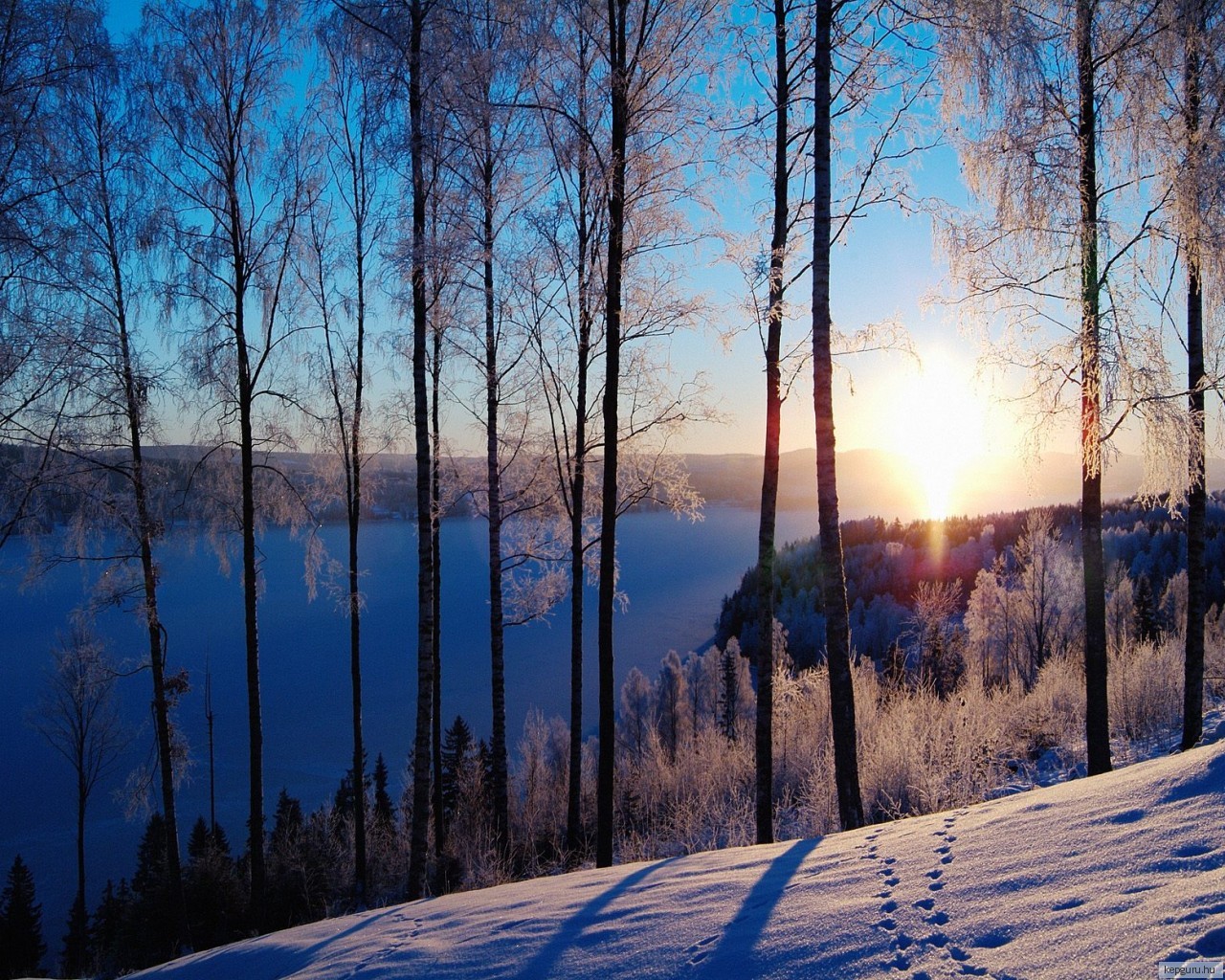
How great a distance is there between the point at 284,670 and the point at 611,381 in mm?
48891

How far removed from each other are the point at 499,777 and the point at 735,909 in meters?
8.19

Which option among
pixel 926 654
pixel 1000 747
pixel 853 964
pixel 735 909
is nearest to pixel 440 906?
pixel 735 909

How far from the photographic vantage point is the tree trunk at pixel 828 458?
612 centimetres

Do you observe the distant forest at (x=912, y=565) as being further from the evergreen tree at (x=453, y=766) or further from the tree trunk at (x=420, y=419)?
the tree trunk at (x=420, y=419)

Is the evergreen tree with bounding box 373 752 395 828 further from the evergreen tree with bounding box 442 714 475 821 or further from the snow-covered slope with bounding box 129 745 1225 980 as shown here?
the snow-covered slope with bounding box 129 745 1225 980

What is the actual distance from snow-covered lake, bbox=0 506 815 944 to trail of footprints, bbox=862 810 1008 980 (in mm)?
9111

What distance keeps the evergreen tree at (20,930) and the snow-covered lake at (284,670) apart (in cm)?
266

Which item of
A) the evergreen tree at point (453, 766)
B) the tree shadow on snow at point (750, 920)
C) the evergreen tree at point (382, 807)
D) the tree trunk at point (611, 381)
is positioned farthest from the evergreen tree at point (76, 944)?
the tree shadow on snow at point (750, 920)

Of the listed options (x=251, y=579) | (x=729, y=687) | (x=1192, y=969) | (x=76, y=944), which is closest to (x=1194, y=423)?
(x=1192, y=969)

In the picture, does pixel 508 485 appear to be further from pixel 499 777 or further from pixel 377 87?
pixel 377 87

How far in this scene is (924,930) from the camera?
262 cm

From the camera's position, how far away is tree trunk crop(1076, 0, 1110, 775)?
20.6 ft

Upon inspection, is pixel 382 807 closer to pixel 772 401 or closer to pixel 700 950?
pixel 772 401

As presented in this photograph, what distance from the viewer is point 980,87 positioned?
6188 millimetres
